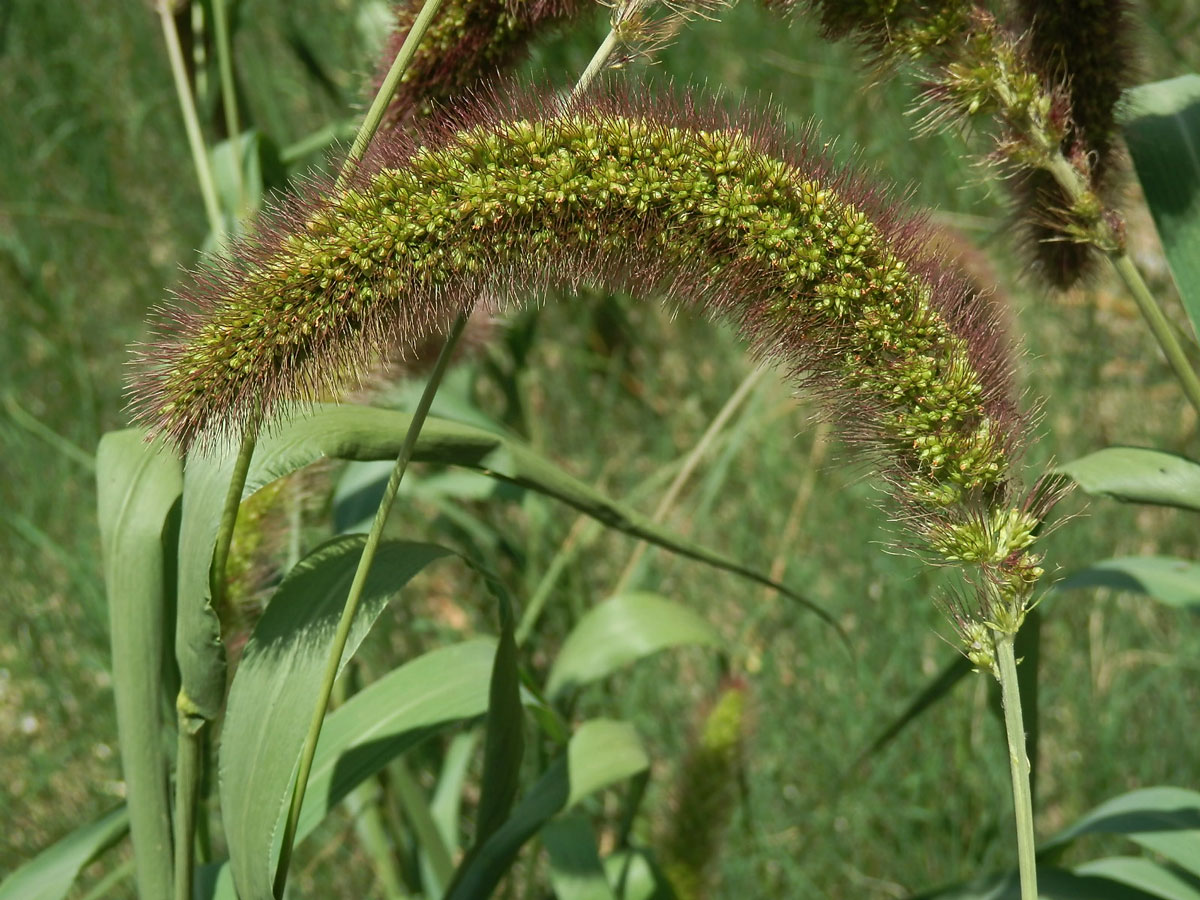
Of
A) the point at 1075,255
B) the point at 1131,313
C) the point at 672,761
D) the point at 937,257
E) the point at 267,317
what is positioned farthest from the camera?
the point at 1131,313

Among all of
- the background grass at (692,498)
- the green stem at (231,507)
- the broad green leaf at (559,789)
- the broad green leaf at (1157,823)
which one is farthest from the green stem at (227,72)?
the broad green leaf at (1157,823)

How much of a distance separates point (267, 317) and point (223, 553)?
0.32 m

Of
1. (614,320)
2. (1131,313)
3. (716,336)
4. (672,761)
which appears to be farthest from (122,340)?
(1131,313)

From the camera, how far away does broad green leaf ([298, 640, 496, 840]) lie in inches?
53.3

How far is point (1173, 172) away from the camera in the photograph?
136 cm

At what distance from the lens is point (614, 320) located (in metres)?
3.31

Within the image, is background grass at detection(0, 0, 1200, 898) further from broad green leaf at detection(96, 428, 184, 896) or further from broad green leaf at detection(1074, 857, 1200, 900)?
broad green leaf at detection(96, 428, 184, 896)

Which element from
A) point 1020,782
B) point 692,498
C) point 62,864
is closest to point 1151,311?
point 1020,782

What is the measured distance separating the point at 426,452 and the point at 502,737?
0.35 metres

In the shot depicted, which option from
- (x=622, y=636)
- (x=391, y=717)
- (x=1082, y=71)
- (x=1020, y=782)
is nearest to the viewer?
(x=1020, y=782)

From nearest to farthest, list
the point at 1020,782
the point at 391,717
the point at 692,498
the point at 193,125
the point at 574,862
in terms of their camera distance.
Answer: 1. the point at 1020,782
2. the point at 391,717
3. the point at 574,862
4. the point at 193,125
5. the point at 692,498

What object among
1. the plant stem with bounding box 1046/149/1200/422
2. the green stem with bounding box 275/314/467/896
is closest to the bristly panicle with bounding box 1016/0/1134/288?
the plant stem with bounding box 1046/149/1200/422

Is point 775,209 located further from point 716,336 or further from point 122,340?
point 122,340

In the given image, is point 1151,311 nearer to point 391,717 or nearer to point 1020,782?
point 1020,782
